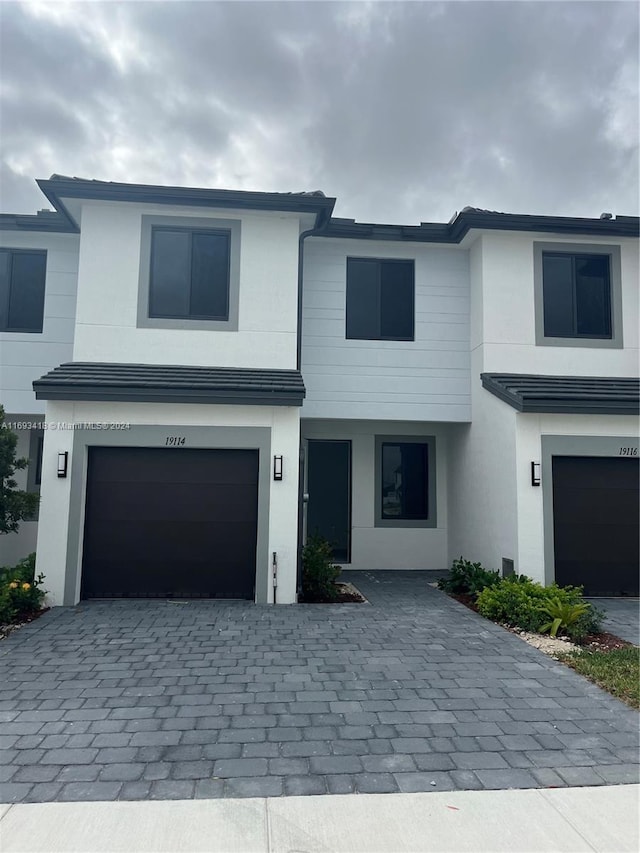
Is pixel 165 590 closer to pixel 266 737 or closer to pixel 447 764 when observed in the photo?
pixel 266 737

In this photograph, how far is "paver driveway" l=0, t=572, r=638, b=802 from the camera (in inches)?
130

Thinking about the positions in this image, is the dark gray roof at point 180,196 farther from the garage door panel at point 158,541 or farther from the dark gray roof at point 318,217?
the garage door panel at point 158,541

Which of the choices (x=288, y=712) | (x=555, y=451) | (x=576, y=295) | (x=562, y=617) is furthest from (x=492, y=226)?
(x=288, y=712)

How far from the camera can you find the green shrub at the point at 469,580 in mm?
8258

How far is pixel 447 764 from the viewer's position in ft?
11.3

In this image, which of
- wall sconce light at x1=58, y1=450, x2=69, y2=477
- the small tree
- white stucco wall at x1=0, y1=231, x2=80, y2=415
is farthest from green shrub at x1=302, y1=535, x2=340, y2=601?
white stucco wall at x1=0, y1=231, x2=80, y2=415

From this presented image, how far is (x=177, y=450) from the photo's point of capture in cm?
827

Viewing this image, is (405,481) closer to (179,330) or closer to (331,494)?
(331,494)

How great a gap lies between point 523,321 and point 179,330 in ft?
20.9

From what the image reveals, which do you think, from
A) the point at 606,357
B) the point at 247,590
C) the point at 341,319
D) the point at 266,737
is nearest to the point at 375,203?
the point at 341,319

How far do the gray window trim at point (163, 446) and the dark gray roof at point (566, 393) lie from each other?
412 cm

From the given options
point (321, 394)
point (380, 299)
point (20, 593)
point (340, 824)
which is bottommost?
point (340, 824)

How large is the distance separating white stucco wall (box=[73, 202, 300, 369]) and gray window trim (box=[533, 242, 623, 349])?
183 inches

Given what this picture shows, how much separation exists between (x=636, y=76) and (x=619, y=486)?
715cm
